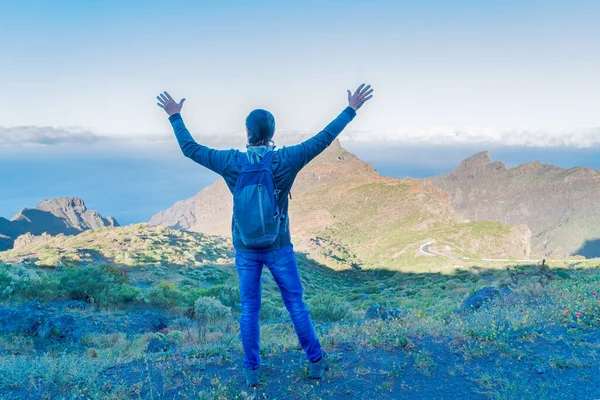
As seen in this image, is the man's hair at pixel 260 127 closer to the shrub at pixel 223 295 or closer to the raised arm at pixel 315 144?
the raised arm at pixel 315 144

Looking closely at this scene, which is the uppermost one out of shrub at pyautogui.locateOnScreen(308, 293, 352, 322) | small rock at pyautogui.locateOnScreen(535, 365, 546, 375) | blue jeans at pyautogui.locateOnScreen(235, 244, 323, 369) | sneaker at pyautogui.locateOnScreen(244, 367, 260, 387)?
blue jeans at pyautogui.locateOnScreen(235, 244, 323, 369)

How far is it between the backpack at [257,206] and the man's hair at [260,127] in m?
0.24

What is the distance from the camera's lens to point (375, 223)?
9531 cm

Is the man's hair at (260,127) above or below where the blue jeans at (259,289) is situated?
above

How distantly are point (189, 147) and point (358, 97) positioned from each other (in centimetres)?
166

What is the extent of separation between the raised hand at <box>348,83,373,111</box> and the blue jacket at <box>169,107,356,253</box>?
0.08 metres

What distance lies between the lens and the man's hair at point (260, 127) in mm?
3746

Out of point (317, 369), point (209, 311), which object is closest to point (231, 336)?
point (317, 369)

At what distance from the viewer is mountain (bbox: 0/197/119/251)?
83562 mm

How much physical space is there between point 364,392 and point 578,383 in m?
2.19

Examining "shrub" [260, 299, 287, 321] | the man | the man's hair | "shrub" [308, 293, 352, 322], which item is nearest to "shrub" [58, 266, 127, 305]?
"shrub" [260, 299, 287, 321]

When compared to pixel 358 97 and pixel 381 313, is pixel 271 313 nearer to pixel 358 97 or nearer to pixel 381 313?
pixel 381 313

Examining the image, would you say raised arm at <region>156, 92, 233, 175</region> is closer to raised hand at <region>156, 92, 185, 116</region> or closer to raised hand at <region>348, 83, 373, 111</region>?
raised hand at <region>156, 92, 185, 116</region>

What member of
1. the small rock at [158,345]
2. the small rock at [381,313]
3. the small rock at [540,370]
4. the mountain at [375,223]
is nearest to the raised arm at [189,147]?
the small rock at [540,370]
